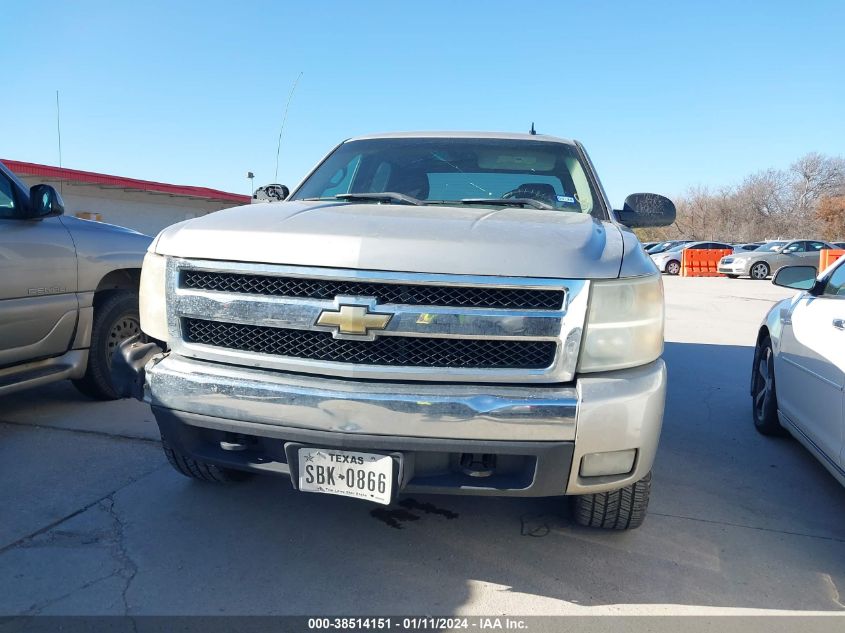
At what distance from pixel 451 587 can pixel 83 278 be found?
3366 millimetres

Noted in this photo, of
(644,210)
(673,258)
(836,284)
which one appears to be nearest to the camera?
(836,284)

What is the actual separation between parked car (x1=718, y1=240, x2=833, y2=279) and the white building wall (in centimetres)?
1947

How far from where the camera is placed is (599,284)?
7.33 feet

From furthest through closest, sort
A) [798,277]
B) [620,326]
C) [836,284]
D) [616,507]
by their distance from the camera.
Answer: [798,277], [836,284], [616,507], [620,326]

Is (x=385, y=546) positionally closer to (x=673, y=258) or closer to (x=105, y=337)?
(x=105, y=337)

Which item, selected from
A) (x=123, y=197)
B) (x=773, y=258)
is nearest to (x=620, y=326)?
(x=773, y=258)

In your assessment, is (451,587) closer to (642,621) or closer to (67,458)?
(642,621)

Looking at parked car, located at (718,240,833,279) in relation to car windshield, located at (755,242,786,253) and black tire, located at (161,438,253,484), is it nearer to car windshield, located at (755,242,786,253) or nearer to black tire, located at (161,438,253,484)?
car windshield, located at (755,242,786,253)

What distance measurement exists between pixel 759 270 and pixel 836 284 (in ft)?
76.6

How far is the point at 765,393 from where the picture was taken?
4410 mm

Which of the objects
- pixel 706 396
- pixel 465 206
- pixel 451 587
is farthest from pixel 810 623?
pixel 706 396

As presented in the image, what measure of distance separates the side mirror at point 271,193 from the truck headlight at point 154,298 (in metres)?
1.43

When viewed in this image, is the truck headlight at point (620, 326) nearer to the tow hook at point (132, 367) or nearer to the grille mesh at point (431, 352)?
the grille mesh at point (431, 352)

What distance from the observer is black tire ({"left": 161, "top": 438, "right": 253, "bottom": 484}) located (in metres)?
2.95
